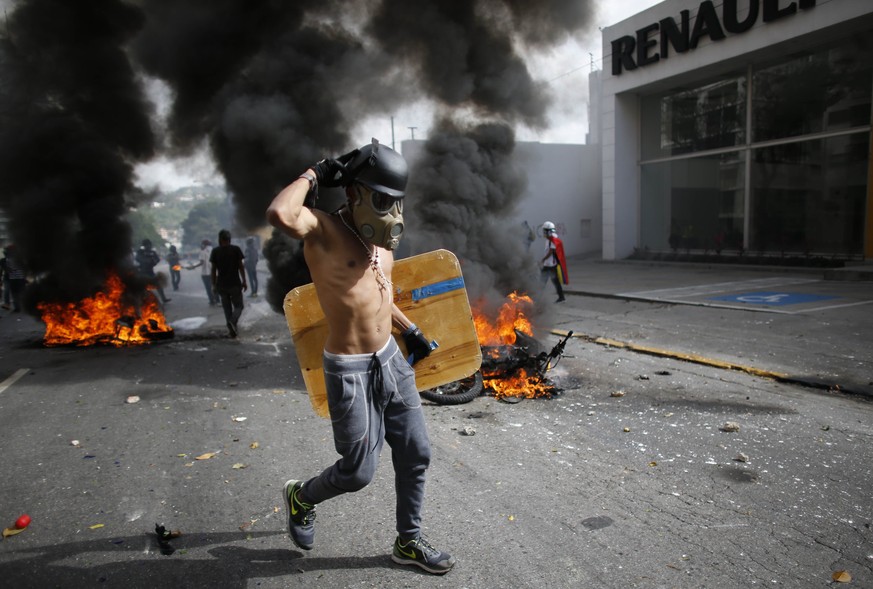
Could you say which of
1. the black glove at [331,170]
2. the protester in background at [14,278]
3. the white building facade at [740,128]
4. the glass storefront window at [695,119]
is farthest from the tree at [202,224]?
the black glove at [331,170]

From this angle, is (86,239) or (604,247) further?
(604,247)

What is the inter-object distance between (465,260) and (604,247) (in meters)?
15.7

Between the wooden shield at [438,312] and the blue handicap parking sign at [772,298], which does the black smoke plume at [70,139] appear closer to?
the wooden shield at [438,312]

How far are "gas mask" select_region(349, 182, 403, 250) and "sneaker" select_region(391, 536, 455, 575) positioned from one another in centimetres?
130

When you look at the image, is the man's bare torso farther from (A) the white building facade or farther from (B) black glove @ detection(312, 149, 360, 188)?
(A) the white building facade

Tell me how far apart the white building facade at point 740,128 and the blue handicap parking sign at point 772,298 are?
562cm

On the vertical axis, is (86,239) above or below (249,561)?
above

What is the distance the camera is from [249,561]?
2.58m

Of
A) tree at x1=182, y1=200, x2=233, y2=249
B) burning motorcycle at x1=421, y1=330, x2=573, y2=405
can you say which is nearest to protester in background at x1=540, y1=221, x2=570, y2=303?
burning motorcycle at x1=421, y1=330, x2=573, y2=405

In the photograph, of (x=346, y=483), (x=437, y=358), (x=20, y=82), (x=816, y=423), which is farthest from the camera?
(x=20, y=82)

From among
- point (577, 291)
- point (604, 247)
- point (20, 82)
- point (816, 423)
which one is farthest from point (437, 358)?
point (604, 247)

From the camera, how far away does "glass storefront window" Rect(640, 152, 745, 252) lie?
1770 cm

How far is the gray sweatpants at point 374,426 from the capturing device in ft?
7.73

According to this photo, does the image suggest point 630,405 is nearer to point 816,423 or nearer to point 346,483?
Answer: point 816,423
